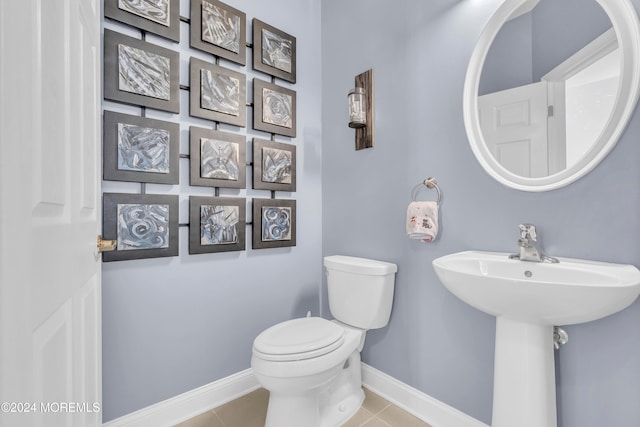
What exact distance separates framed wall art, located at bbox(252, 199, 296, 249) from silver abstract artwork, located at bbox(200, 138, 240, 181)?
0.22 metres

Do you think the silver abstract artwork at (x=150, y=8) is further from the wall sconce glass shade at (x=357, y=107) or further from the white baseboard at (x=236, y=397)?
the white baseboard at (x=236, y=397)

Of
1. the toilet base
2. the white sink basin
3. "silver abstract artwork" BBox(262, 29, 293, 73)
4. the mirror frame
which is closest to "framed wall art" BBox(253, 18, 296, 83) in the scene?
"silver abstract artwork" BBox(262, 29, 293, 73)

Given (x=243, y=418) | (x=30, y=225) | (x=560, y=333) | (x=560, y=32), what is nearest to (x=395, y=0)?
(x=560, y=32)

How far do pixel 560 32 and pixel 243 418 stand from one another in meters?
2.16

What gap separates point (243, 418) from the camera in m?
1.45

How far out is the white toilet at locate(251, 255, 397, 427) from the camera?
3.82ft

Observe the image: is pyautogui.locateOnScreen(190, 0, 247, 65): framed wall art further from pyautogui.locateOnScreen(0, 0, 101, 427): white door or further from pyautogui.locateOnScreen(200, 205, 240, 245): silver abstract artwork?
pyautogui.locateOnScreen(200, 205, 240, 245): silver abstract artwork

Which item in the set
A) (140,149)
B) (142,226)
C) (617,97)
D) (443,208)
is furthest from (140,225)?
(617,97)

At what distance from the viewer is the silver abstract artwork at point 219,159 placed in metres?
1.49

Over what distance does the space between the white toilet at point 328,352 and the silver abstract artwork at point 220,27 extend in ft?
4.32

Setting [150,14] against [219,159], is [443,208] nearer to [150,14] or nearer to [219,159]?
[219,159]

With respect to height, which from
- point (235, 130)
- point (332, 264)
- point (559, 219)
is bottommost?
point (332, 264)

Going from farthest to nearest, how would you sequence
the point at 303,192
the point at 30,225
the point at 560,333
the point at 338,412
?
1. the point at 303,192
2. the point at 338,412
3. the point at 560,333
4. the point at 30,225

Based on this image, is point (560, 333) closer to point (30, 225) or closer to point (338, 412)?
point (338, 412)
